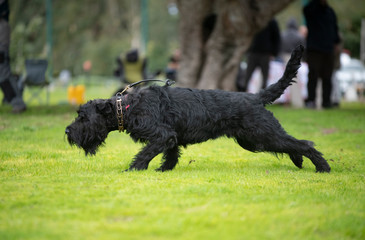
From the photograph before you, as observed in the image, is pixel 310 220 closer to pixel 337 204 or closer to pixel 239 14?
pixel 337 204

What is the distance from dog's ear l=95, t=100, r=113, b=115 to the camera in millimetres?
5504

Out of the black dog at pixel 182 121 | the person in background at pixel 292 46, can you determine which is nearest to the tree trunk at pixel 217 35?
the person in background at pixel 292 46

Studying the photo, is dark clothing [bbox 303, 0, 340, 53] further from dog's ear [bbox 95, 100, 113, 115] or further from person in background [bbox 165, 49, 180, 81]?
dog's ear [bbox 95, 100, 113, 115]

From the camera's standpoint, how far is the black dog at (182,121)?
5449 mm

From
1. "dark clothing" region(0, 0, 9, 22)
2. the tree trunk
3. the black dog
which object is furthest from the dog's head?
the tree trunk

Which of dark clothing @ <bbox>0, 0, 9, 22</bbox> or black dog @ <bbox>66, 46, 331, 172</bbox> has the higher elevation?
dark clothing @ <bbox>0, 0, 9, 22</bbox>

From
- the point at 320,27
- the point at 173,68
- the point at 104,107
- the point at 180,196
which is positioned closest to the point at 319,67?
the point at 320,27

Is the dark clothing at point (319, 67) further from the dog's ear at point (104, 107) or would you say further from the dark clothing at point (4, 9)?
the dog's ear at point (104, 107)

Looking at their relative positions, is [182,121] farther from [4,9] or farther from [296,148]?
[4,9]

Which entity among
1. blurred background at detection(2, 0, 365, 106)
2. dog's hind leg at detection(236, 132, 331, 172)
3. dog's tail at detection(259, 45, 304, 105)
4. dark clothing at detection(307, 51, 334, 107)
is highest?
blurred background at detection(2, 0, 365, 106)

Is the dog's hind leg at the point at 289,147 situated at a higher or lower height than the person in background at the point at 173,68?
lower

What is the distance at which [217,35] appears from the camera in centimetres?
1352

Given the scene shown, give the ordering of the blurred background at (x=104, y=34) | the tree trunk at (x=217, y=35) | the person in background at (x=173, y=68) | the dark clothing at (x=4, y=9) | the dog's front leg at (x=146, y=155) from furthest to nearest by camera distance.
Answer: the blurred background at (x=104, y=34), the person in background at (x=173, y=68), the tree trunk at (x=217, y=35), the dark clothing at (x=4, y=9), the dog's front leg at (x=146, y=155)

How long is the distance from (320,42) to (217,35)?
2.80 metres
